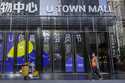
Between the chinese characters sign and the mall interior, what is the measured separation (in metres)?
0.47

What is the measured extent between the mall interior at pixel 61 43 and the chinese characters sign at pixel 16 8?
0.47m

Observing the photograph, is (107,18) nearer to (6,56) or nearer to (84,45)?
(84,45)

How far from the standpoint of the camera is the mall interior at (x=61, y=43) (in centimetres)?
2269

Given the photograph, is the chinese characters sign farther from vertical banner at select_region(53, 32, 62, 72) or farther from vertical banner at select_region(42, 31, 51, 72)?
vertical banner at select_region(53, 32, 62, 72)

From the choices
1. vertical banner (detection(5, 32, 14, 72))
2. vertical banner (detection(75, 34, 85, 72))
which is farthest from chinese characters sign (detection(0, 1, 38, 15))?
vertical banner (detection(75, 34, 85, 72))

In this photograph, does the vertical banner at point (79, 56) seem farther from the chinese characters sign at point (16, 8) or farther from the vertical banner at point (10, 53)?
the vertical banner at point (10, 53)

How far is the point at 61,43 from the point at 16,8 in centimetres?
491

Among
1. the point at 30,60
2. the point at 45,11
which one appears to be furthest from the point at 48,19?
the point at 30,60

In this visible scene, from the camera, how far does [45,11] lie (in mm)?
22391

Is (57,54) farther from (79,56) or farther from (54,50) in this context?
(79,56)

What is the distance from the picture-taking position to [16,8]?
2200cm

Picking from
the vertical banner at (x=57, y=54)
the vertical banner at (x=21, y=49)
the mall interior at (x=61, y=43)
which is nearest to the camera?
the mall interior at (x=61, y=43)

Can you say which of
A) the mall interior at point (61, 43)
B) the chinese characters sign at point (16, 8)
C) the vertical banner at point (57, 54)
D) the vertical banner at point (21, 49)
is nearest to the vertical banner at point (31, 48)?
the mall interior at point (61, 43)

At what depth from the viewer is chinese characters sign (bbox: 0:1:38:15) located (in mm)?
21891
